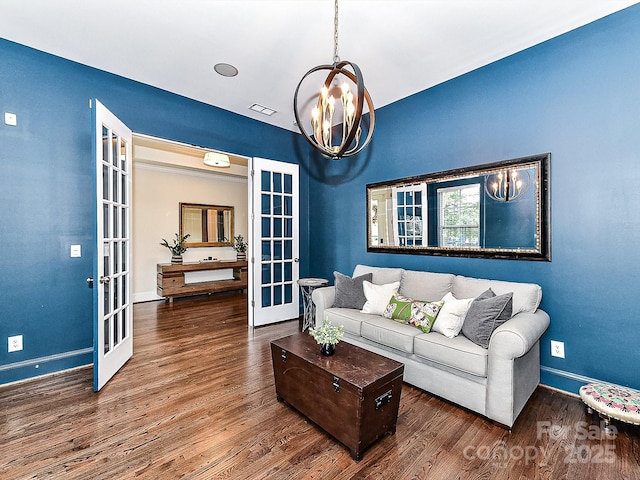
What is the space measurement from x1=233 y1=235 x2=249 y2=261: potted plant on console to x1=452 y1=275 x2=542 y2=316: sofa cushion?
507cm

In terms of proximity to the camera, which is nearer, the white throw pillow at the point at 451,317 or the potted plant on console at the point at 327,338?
the potted plant on console at the point at 327,338

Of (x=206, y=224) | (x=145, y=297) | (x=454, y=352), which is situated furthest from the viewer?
(x=206, y=224)

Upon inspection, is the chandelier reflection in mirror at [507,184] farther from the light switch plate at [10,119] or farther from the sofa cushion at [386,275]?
the light switch plate at [10,119]

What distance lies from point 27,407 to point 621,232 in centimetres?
473

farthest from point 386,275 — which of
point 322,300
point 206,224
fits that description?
point 206,224

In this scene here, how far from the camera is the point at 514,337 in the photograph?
2.04 metres

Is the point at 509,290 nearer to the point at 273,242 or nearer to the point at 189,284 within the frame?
the point at 273,242

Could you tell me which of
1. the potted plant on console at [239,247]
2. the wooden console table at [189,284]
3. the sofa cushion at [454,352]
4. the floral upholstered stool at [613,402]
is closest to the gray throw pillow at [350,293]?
the sofa cushion at [454,352]

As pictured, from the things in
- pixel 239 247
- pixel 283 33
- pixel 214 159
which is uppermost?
pixel 283 33

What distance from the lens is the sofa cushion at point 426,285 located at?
10.0ft

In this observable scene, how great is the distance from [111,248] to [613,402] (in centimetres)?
409

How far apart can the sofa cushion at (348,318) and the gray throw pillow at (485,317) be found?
0.99 m

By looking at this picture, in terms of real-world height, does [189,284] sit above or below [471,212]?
below

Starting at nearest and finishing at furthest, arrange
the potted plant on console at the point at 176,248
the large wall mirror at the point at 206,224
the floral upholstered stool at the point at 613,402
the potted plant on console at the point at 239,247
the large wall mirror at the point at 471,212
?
1. the floral upholstered stool at the point at 613,402
2. the large wall mirror at the point at 471,212
3. the potted plant on console at the point at 176,248
4. the large wall mirror at the point at 206,224
5. the potted plant on console at the point at 239,247
